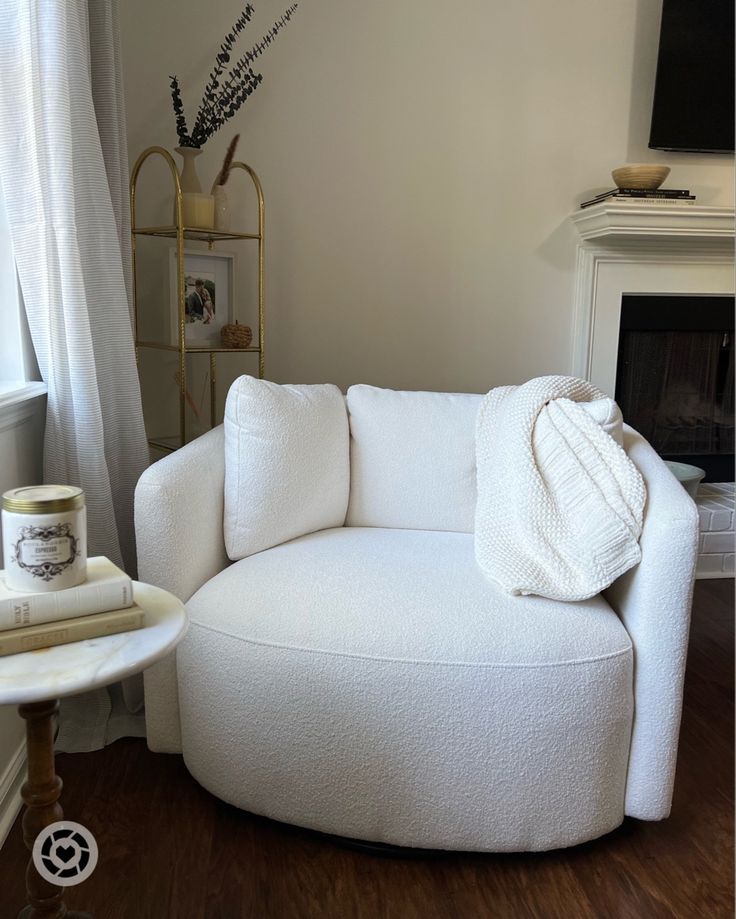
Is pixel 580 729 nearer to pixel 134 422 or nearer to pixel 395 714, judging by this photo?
pixel 395 714

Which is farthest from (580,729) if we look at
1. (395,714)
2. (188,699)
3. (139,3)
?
(139,3)

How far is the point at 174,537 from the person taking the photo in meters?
1.55

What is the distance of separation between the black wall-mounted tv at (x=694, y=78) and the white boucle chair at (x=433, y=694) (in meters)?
1.90

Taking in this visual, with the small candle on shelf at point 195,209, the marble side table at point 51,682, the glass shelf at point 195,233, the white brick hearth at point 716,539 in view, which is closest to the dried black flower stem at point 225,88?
the small candle on shelf at point 195,209

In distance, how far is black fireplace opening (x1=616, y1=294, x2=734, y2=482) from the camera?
3.10 meters

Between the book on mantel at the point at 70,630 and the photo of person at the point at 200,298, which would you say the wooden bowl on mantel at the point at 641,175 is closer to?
the photo of person at the point at 200,298

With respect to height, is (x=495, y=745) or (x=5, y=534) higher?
(x=5, y=534)

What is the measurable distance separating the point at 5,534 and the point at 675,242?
2619mm

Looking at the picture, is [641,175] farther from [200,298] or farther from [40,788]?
[40,788]

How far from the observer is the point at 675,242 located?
9.68 ft

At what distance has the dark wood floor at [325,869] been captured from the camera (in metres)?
1.35

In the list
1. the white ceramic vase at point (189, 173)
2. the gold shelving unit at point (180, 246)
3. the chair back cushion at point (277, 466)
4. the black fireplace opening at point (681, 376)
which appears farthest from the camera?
the black fireplace opening at point (681, 376)

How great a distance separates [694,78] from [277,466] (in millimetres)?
2205

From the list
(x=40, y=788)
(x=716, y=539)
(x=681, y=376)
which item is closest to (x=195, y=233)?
(x=40, y=788)
